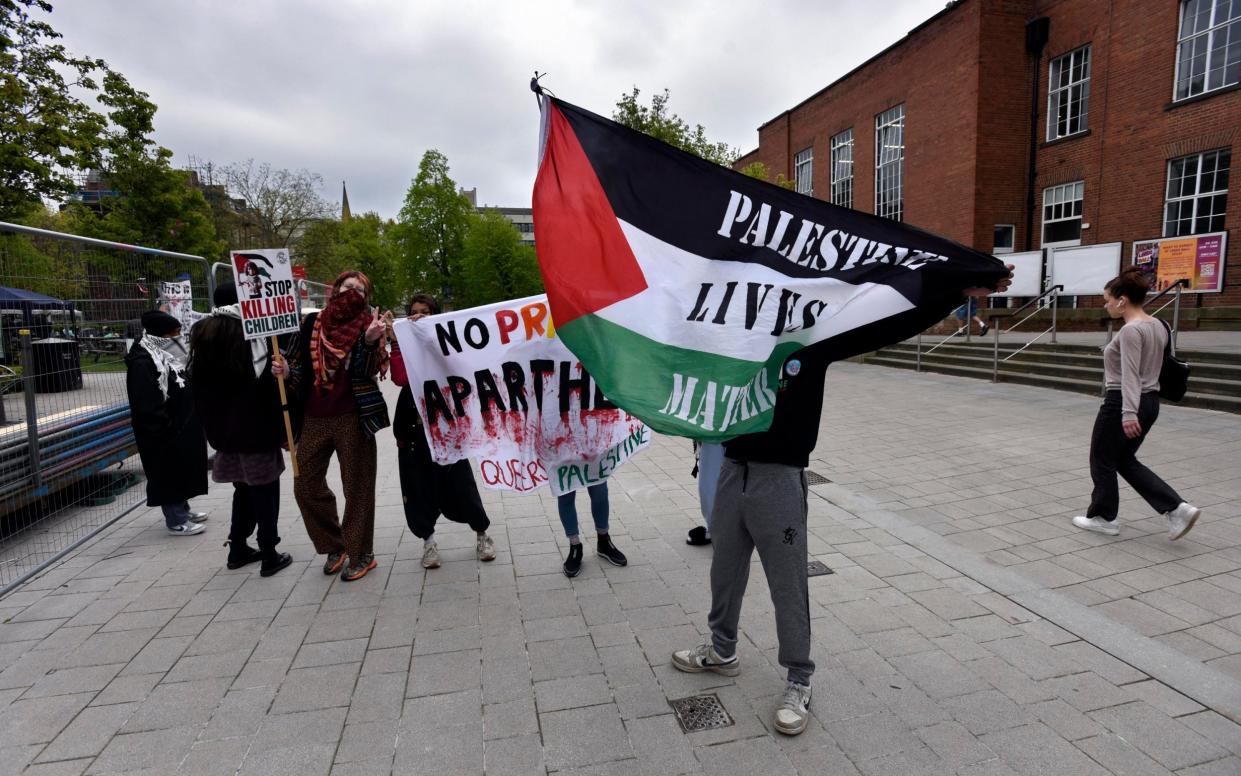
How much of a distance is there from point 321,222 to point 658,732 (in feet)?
148

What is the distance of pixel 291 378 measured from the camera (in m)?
4.15

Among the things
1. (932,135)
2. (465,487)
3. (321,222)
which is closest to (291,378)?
(465,487)

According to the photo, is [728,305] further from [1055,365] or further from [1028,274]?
[1028,274]

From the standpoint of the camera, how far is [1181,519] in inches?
175

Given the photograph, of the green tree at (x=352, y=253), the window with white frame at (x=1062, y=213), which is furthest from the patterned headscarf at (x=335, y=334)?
the green tree at (x=352, y=253)

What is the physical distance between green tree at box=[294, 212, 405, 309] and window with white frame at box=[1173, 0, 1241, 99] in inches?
1341

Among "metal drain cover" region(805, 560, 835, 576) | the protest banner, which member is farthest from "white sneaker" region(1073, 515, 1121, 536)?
the protest banner

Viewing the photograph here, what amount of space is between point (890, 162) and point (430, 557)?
2728 centimetres

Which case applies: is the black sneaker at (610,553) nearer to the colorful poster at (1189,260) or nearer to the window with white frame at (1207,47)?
the colorful poster at (1189,260)

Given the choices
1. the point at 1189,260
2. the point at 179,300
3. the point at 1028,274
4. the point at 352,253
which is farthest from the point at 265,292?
the point at 352,253

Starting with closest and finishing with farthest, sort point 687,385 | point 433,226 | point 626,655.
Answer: point 687,385, point 626,655, point 433,226

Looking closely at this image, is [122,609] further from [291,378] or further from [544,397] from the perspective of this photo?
[544,397]

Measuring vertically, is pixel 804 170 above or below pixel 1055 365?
above

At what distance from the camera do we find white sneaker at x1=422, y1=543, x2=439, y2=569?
4.49 meters
